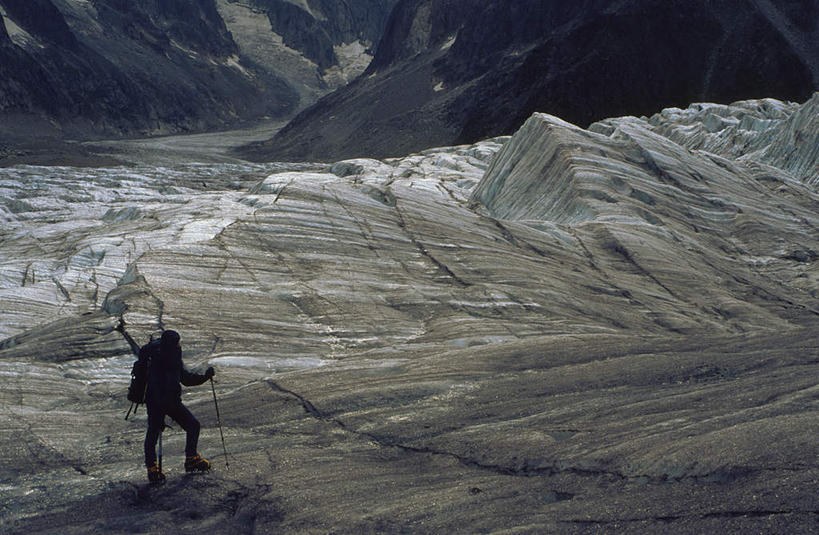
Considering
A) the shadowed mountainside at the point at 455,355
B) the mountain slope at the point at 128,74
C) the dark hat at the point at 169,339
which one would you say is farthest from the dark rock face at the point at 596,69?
the dark hat at the point at 169,339

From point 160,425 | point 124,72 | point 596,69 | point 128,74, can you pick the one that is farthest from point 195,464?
point 124,72

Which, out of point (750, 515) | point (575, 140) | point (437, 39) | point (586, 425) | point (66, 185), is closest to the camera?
point (750, 515)

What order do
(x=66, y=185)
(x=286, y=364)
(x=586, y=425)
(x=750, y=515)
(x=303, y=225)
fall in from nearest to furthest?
(x=750, y=515), (x=586, y=425), (x=286, y=364), (x=303, y=225), (x=66, y=185)

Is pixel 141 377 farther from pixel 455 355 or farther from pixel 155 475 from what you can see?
pixel 455 355

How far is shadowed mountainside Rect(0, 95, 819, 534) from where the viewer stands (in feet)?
21.3

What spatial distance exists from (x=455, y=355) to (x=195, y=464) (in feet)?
17.7

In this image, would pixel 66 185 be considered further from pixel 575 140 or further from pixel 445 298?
pixel 445 298

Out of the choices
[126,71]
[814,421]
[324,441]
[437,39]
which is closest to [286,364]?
[324,441]

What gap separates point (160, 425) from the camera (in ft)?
23.1

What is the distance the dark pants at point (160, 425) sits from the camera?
6.88 m

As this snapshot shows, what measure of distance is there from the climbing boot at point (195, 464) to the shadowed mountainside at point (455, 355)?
0.14 metres

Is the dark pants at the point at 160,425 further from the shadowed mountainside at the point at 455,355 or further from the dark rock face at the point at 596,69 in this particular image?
the dark rock face at the point at 596,69

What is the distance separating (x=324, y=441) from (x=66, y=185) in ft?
145

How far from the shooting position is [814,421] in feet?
24.2
